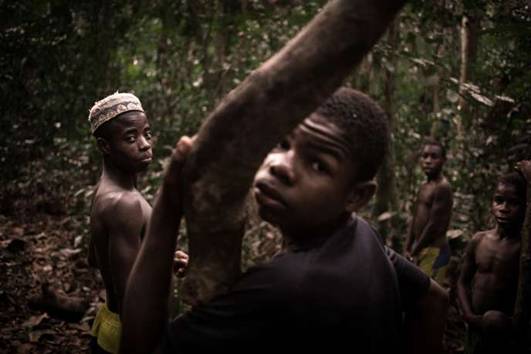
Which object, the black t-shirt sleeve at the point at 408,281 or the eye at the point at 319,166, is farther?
the black t-shirt sleeve at the point at 408,281

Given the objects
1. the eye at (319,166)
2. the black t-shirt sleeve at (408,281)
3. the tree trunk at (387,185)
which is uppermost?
the eye at (319,166)

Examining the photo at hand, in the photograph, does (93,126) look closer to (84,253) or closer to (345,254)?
(345,254)

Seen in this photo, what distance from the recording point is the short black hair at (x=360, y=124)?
1274mm

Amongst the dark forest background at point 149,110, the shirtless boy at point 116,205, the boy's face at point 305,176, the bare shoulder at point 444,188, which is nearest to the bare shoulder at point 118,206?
the shirtless boy at point 116,205

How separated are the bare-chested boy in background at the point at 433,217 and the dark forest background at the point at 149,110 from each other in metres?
0.39

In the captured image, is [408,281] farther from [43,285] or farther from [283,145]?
[43,285]

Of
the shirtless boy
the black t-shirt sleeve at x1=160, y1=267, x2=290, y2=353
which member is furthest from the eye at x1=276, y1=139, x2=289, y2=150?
the shirtless boy

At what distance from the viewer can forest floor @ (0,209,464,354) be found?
17.7ft

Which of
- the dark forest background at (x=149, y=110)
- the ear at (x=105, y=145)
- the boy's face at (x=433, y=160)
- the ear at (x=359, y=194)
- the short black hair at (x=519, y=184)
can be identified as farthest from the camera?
the boy's face at (x=433, y=160)

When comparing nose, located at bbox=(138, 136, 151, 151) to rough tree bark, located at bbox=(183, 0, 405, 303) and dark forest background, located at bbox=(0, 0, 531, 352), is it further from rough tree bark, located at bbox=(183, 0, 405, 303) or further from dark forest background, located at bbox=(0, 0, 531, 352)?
dark forest background, located at bbox=(0, 0, 531, 352)

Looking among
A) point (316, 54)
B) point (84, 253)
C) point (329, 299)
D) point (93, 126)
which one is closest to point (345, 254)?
point (329, 299)

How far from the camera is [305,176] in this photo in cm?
124

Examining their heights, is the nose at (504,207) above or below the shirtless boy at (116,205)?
below

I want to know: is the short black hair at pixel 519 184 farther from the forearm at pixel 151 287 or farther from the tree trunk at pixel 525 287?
the forearm at pixel 151 287
